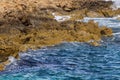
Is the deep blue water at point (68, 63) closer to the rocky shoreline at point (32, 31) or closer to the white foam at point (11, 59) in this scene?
the white foam at point (11, 59)

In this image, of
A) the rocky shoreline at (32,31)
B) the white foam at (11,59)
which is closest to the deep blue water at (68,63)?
the white foam at (11,59)

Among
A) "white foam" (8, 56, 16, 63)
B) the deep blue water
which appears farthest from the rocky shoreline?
the deep blue water

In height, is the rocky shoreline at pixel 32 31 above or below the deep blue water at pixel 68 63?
above

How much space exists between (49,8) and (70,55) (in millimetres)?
25235

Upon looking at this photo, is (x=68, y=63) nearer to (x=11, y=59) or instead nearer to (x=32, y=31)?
(x=11, y=59)

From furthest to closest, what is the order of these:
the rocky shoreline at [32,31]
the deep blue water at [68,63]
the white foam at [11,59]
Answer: the rocky shoreline at [32,31] → the white foam at [11,59] → the deep blue water at [68,63]

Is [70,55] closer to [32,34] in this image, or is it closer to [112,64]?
[112,64]

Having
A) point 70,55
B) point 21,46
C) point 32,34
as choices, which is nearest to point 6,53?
point 21,46

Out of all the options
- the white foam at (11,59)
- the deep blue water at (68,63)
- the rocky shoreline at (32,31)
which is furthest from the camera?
the rocky shoreline at (32,31)

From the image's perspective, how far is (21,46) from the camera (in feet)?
85.4

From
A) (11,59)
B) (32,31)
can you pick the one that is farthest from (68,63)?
(32,31)

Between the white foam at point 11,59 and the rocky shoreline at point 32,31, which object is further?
the rocky shoreline at point 32,31

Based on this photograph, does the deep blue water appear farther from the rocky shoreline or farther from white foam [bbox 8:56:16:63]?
the rocky shoreline

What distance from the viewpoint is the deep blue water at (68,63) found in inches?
757
